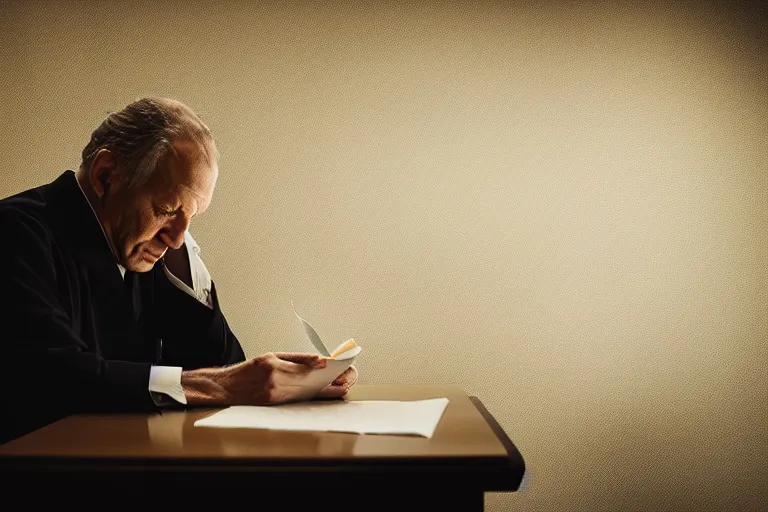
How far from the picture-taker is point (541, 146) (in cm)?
269

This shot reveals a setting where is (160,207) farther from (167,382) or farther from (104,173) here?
(167,382)

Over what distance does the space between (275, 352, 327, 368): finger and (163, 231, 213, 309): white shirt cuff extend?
0.44m

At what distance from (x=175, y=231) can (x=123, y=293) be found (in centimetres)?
21

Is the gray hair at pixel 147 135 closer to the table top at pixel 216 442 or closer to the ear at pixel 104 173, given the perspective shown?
the ear at pixel 104 173

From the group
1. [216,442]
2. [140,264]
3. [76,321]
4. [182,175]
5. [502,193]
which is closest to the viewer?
[216,442]

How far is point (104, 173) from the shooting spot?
172cm

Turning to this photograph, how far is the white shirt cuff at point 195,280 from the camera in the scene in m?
1.93

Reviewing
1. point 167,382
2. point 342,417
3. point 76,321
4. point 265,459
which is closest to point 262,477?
point 265,459

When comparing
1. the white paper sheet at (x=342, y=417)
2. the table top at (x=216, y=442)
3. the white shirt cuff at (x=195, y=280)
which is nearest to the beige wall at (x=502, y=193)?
the white shirt cuff at (x=195, y=280)

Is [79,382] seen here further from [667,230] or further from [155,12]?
[667,230]

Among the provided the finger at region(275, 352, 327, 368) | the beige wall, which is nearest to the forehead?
the finger at region(275, 352, 327, 368)

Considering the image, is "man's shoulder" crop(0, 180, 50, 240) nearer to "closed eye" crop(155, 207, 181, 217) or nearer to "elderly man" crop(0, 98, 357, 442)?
"elderly man" crop(0, 98, 357, 442)

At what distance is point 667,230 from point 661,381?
575 millimetres

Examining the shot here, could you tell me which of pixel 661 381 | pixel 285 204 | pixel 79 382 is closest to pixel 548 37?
pixel 285 204
